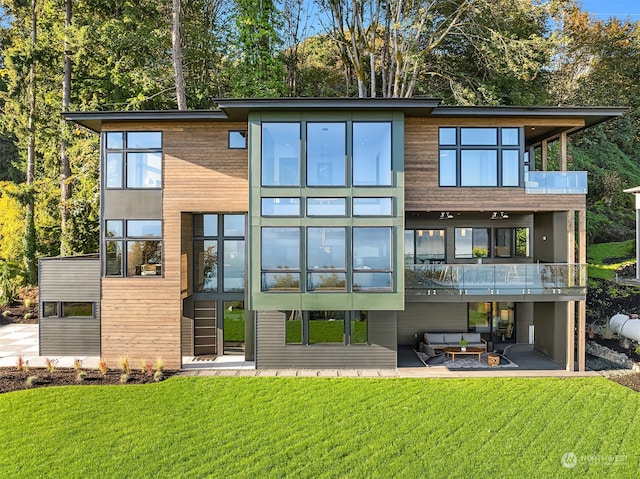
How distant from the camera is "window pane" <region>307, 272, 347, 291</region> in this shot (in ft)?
35.2

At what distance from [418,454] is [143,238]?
9.45m

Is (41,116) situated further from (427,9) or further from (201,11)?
(427,9)

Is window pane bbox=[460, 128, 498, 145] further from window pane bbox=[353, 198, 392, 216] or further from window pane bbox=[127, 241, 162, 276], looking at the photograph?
window pane bbox=[127, 241, 162, 276]

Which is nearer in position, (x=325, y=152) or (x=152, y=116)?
(x=325, y=152)

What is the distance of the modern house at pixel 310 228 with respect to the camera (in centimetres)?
1076

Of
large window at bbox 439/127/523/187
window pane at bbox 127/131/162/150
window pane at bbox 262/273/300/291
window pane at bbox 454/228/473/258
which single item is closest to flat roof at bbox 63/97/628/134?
window pane at bbox 127/131/162/150

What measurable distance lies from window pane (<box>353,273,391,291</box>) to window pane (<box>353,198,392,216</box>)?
1.69m

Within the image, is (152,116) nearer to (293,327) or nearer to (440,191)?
(293,327)

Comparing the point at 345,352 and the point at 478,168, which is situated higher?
the point at 478,168

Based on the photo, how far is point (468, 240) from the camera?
14.0 m

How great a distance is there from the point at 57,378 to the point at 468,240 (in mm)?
13486

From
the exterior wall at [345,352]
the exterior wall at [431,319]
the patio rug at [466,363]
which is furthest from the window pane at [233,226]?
the patio rug at [466,363]

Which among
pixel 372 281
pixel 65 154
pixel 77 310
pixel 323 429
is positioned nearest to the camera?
pixel 323 429

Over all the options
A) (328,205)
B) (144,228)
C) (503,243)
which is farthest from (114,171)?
(503,243)
